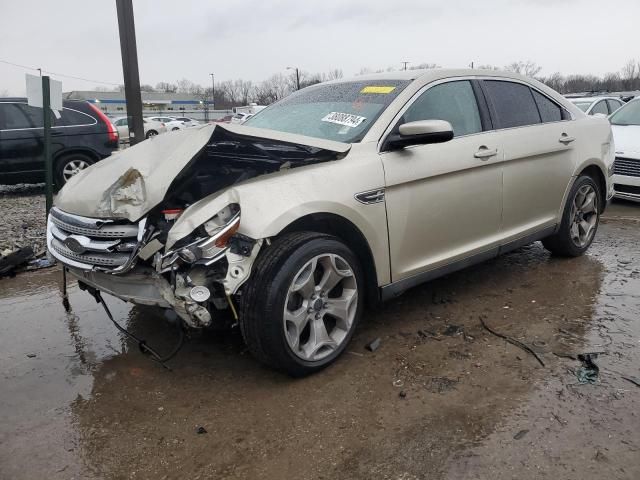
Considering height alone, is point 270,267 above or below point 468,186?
below

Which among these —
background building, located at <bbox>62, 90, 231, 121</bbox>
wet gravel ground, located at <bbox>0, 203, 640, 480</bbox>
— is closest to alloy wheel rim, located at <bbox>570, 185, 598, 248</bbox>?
wet gravel ground, located at <bbox>0, 203, 640, 480</bbox>

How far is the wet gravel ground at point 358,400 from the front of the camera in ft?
7.73

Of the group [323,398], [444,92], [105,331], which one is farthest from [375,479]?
[444,92]

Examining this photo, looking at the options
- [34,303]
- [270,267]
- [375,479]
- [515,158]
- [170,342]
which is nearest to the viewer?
[375,479]

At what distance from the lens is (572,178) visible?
15.4 ft

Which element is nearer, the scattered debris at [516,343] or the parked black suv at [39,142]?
the scattered debris at [516,343]

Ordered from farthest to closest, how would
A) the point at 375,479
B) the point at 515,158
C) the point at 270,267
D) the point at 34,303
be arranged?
the point at 34,303 < the point at 515,158 < the point at 270,267 < the point at 375,479

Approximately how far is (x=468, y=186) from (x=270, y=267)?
5.52 feet

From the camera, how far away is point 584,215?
199 inches

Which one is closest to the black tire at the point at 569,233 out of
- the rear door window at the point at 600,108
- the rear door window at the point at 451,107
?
the rear door window at the point at 451,107

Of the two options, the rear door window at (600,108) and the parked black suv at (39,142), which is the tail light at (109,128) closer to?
the parked black suv at (39,142)

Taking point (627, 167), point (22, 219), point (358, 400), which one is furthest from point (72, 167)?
point (627, 167)

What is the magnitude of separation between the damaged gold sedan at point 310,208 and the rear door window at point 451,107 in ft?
0.04

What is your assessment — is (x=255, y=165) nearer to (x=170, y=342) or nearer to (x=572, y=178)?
(x=170, y=342)
